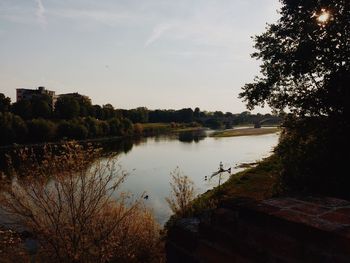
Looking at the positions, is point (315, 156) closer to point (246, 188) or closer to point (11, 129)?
point (246, 188)

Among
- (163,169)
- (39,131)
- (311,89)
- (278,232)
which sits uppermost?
(311,89)

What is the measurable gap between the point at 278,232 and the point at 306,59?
17701mm

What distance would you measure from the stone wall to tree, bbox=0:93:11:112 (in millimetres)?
105368

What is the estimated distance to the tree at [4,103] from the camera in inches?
3861

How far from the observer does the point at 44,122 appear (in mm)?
88688

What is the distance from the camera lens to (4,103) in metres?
100

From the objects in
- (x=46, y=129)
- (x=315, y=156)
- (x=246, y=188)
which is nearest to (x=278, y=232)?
(x=315, y=156)

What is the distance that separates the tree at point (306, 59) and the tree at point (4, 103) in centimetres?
9048

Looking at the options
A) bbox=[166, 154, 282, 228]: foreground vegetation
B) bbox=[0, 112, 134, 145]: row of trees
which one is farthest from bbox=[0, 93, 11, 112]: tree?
bbox=[166, 154, 282, 228]: foreground vegetation

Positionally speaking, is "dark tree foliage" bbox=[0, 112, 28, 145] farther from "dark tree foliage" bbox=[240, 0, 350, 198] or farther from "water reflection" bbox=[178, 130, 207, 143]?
"dark tree foliage" bbox=[240, 0, 350, 198]

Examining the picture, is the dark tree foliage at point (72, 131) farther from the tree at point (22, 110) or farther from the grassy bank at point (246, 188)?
the grassy bank at point (246, 188)

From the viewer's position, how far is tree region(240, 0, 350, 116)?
1717 centimetres

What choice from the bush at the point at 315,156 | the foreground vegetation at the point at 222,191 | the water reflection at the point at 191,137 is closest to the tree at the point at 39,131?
the water reflection at the point at 191,137

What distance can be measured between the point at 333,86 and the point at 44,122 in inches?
3196
